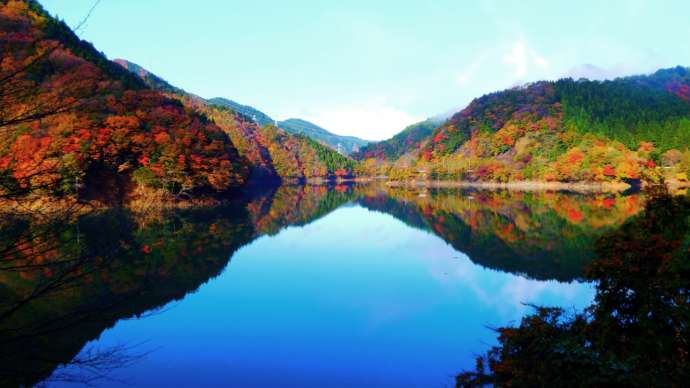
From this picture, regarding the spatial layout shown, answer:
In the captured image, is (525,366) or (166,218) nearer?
(525,366)

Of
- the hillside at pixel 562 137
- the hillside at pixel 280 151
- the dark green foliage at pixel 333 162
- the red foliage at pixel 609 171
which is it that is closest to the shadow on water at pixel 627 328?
the hillside at pixel 562 137

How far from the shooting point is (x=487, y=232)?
1291 inches

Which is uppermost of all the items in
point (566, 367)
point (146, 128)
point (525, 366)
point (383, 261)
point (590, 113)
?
point (590, 113)

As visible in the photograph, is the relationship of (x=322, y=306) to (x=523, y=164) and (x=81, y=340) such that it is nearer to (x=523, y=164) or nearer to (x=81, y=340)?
(x=81, y=340)

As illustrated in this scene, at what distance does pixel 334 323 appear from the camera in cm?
1420

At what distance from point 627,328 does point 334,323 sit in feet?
27.8

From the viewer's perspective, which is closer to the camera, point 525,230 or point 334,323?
point 334,323

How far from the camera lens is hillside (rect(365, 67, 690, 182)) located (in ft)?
260

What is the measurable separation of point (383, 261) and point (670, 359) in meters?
18.2

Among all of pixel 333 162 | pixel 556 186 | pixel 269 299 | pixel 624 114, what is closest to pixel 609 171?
pixel 556 186

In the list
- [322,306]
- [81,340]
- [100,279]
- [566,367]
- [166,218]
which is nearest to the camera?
[566,367]

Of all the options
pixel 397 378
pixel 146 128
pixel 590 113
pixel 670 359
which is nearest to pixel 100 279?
pixel 397 378

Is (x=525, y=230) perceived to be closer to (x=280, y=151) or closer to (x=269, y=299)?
(x=269, y=299)

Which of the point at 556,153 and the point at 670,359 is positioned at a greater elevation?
the point at 556,153
